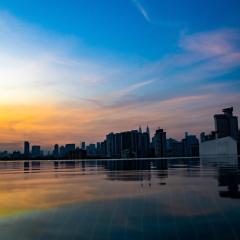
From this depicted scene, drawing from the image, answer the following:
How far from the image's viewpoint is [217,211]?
18219 mm

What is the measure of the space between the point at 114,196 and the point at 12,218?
26.1 ft

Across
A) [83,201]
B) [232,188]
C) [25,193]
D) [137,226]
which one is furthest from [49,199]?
[232,188]

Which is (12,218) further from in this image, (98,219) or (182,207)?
(182,207)

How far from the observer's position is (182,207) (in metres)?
20.0

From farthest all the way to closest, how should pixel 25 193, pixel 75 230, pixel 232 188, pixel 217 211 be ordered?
pixel 25 193, pixel 232 188, pixel 217 211, pixel 75 230

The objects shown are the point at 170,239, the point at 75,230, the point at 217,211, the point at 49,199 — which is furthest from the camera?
the point at 49,199

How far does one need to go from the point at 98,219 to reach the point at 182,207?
4.88 m

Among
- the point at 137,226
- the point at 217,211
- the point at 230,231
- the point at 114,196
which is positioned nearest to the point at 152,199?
the point at 114,196

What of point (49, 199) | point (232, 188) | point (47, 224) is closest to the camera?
point (47, 224)

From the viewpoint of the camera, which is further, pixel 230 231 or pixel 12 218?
pixel 12 218

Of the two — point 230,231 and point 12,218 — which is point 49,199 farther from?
point 230,231

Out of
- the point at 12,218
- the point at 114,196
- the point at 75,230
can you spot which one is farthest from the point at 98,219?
the point at 114,196

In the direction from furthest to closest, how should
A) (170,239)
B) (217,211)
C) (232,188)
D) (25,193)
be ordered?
(25,193)
(232,188)
(217,211)
(170,239)

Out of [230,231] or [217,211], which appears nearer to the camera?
[230,231]
